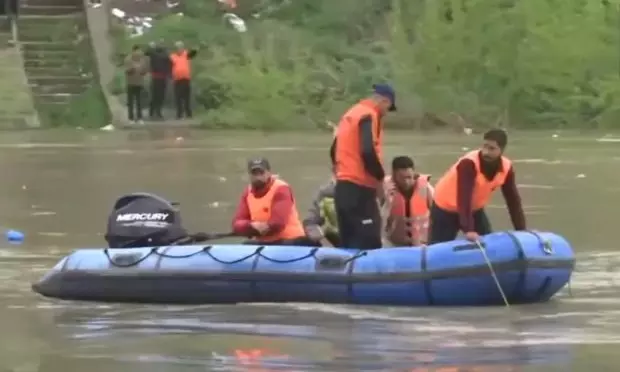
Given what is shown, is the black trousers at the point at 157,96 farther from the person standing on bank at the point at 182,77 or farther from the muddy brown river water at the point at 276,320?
the muddy brown river water at the point at 276,320

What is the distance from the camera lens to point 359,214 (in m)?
14.2

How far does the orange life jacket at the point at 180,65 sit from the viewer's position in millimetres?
38531

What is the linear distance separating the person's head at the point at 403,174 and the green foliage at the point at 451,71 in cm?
2500

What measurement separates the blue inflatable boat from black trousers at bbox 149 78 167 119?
2530 cm

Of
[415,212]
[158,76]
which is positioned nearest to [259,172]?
[415,212]

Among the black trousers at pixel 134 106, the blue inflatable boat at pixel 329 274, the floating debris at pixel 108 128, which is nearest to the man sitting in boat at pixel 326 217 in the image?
the blue inflatable boat at pixel 329 274

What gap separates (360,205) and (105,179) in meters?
11.6

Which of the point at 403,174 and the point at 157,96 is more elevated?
the point at 403,174

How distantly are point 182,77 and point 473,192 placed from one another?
84.2 feet

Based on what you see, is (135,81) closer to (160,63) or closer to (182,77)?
(160,63)

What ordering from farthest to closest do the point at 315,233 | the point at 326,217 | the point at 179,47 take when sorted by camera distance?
the point at 179,47 < the point at 326,217 < the point at 315,233

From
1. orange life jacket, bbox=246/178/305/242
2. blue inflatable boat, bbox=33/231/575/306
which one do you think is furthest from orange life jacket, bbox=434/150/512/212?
orange life jacket, bbox=246/178/305/242

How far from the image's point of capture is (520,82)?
40.1 m

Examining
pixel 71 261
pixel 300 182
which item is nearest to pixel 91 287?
pixel 71 261
